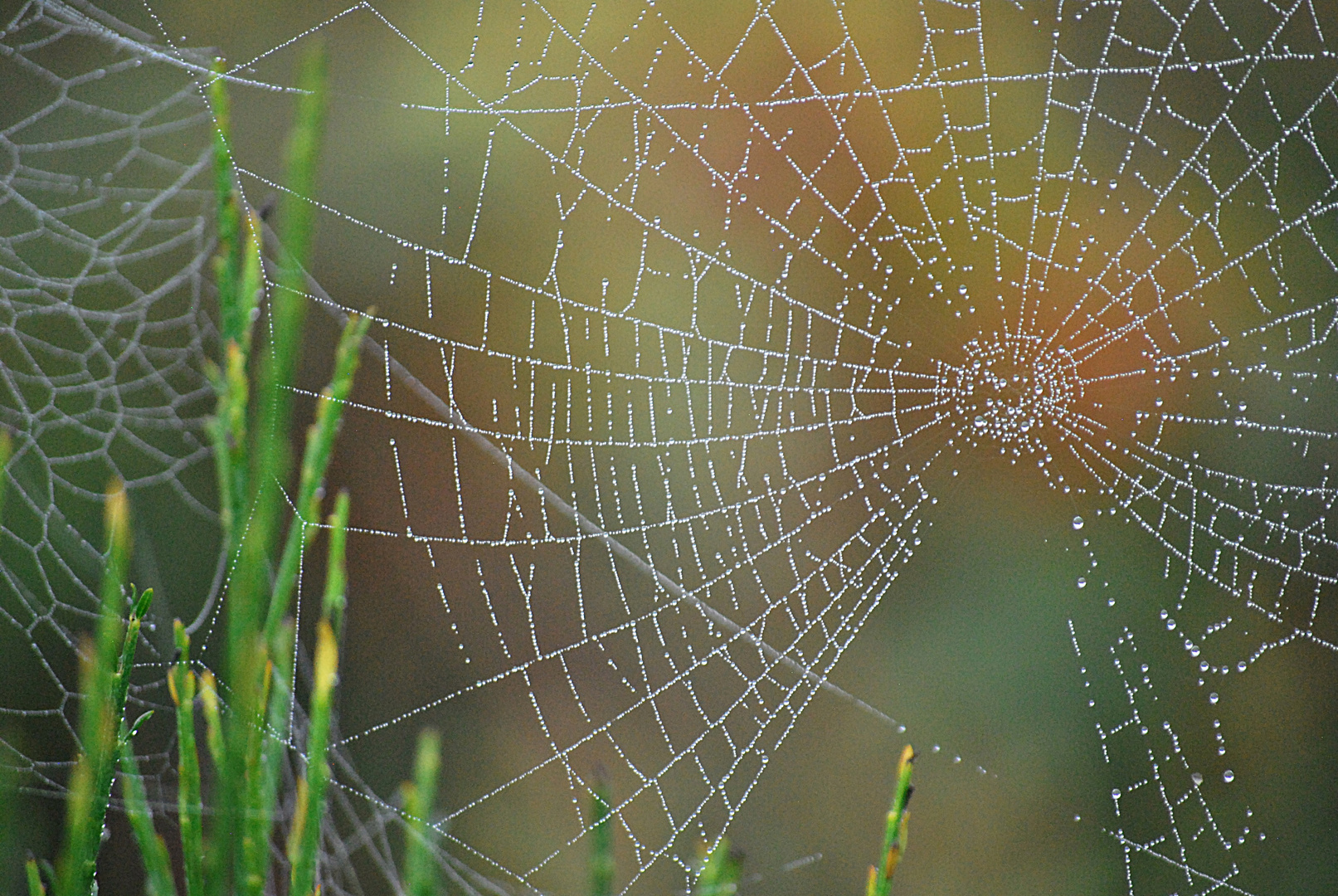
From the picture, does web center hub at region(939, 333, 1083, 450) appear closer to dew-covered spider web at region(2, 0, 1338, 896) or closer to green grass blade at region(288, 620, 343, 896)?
dew-covered spider web at region(2, 0, 1338, 896)

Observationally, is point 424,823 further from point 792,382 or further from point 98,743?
point 792,382

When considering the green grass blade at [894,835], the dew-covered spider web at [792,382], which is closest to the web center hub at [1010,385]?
the dew-covered spider web at [792,382]

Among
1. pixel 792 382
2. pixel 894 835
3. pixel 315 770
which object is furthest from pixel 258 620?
pixel 792 382

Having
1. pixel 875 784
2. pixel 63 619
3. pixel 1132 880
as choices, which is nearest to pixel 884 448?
pixel 875 784

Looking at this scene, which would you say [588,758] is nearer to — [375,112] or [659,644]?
[659,644]

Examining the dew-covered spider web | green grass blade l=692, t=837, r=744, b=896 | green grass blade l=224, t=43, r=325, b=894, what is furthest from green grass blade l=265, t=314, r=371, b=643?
the dew-covered spider web
